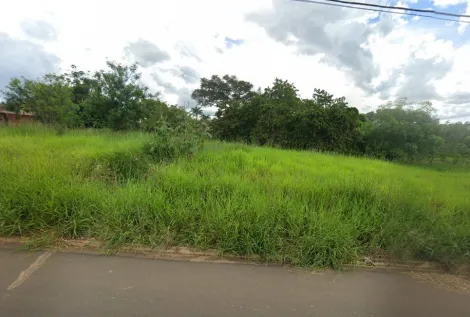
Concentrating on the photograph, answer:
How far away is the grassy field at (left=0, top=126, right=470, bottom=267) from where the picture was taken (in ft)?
8.60

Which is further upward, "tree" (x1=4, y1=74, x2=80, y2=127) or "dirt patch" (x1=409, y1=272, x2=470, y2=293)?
"tree" (x1=4, y1=74, x2=80, y2=127)

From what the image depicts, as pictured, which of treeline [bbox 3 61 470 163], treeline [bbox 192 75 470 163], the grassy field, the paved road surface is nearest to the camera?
the paved road surface

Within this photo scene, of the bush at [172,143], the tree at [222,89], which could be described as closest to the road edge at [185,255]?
the bush at [172,143]

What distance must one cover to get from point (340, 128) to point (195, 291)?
1234 centimetres

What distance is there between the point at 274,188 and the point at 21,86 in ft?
39.4

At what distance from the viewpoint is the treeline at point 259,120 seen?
6844mm

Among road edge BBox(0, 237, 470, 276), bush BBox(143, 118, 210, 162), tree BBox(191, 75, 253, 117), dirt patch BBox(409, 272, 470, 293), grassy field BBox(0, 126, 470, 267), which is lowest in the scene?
dirt patch BBox(409, 272, 470, 293)

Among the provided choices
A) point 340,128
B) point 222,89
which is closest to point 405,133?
point 340,128

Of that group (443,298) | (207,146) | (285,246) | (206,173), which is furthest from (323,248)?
(207,146)

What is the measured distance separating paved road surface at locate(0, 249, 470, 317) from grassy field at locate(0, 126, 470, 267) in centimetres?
26

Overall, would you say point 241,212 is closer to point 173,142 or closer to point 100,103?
point 173,142

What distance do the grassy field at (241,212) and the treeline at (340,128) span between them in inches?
197

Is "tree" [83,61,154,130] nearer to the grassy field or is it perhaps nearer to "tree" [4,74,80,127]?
"tree" [4,74,80,127]

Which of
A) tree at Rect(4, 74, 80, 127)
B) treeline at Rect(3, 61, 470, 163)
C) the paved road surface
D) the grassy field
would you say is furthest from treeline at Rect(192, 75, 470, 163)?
tree at Rect(4, 74, 80, 127)
